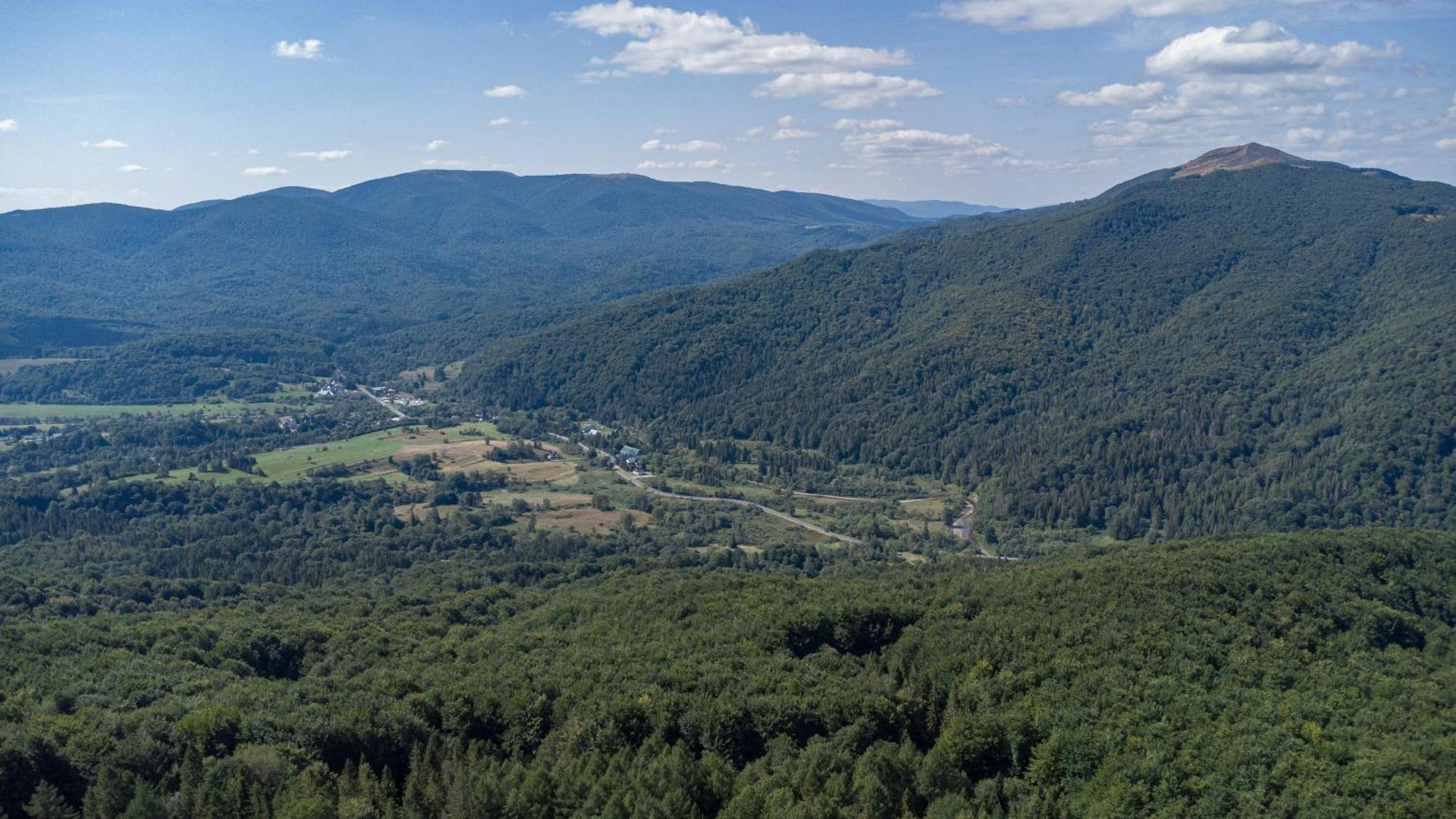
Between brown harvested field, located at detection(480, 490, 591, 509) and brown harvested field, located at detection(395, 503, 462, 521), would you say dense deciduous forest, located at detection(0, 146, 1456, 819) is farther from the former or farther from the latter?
brown harvested field, located at detection(395, 503, 462, 521)

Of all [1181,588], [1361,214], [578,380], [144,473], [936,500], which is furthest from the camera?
[578,380]

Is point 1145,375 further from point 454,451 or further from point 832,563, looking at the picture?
point 454,451

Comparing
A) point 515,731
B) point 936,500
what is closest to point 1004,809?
point 515,731

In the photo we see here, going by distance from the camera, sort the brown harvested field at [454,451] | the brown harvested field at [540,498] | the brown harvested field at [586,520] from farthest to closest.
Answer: the brown harvested field at [454,451], the brown harvested field at [540,498], the brown harvested field at [586,520]

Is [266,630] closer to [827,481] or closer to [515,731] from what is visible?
[515,731]

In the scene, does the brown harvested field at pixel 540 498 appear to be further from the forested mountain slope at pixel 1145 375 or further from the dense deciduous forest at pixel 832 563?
the forested mountain slope at pixel 1145 375

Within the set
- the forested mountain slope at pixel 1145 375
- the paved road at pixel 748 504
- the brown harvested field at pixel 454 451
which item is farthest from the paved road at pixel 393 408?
the paved road at pixel 748 504
